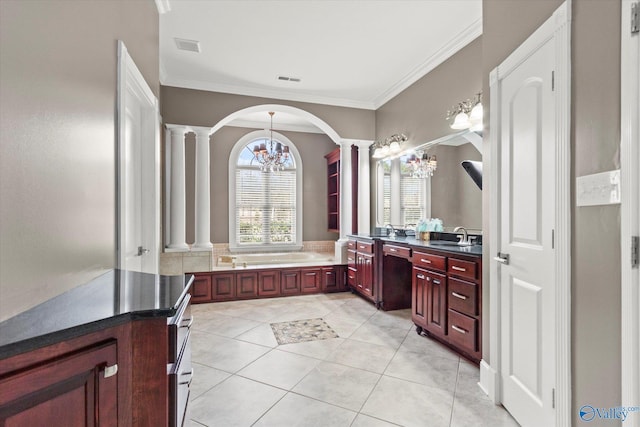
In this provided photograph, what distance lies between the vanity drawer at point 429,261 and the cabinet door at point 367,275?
3.11ft

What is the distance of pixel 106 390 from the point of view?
92cm

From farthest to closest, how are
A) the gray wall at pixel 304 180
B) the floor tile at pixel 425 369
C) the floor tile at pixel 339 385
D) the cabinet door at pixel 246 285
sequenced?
1. the gray wall at pixel 304 180
2. the cabinet door at pixel 246 285
3. the floor tile at pixel 425 369
4. the floor tile at pixel 339 385

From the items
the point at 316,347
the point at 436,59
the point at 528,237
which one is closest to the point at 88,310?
the point at 528,237

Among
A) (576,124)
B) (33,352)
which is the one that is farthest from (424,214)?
(33,352)

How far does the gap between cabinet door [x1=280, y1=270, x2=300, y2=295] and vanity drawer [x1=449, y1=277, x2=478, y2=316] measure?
254cm

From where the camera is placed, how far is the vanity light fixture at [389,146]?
459 centimetres

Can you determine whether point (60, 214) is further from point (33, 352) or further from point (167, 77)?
point (167, 77)

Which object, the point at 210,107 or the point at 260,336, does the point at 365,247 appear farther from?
the point at 210,107

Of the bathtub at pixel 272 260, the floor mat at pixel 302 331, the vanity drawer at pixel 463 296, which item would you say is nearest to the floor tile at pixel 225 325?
the floor mat at pixel 302 331

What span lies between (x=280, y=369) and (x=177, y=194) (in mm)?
2953

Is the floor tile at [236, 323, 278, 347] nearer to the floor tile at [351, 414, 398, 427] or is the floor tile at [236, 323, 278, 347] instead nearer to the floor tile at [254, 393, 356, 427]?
the floor tile at [254, 393, 356, 427]

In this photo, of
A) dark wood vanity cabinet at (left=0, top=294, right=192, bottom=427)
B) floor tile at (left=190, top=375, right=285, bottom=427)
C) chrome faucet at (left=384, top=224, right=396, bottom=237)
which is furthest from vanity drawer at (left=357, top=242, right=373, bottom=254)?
dark wood vanity cabinet at (left=0, top=294, right=192, bottom=427)

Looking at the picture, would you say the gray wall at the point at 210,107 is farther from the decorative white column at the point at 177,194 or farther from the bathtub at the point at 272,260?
the bathtub at the point at 272,260

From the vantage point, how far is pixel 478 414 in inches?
77.1
